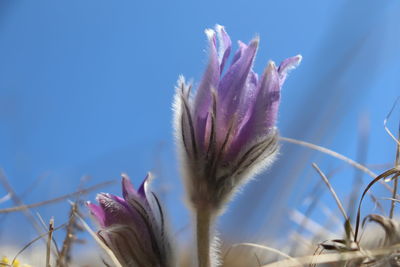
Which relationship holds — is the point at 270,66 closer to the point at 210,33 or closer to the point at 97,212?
the point at 210,33

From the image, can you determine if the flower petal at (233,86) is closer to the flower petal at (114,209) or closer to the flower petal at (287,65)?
the flower petal at (287,65)

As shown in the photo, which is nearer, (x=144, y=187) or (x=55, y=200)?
(x=144, y=187)

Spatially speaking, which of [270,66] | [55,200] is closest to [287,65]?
[270,66]

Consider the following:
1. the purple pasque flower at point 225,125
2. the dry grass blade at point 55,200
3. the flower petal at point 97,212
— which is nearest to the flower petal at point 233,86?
the purple pasque flower at point 225,125

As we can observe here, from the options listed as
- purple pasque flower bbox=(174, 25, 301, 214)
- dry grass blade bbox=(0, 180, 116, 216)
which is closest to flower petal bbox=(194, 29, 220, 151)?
purple pasque flower bbox=(174, 25, 301, 214)

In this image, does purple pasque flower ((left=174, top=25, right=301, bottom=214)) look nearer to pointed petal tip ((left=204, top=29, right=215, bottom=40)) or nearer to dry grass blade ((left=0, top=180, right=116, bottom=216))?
pointed petal tip ((left=204, top=29, right=215, bottom=40))

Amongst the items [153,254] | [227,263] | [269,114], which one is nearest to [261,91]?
[269,114]
